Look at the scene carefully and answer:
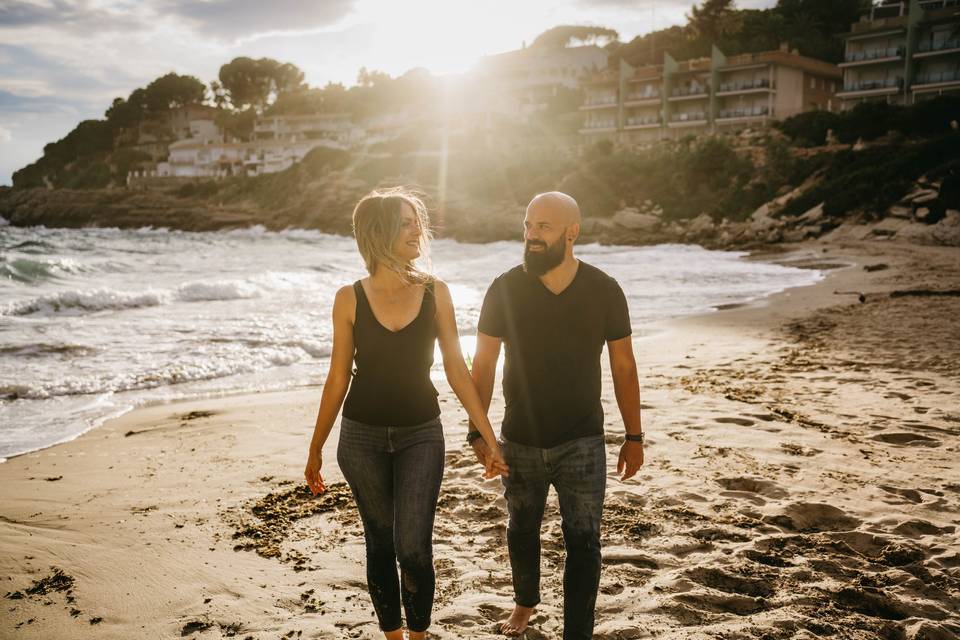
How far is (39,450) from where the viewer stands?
21.4ft

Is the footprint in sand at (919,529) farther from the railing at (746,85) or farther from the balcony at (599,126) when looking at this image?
the balcony at (599,126)

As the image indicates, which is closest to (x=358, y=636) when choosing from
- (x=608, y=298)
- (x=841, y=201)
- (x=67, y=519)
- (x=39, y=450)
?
(x=608, y=298)

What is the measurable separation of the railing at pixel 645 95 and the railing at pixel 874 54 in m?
15.1

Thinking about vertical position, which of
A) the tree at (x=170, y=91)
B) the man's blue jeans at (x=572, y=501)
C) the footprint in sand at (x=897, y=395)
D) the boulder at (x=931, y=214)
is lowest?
the footprint in sand at (x=897, y=395)

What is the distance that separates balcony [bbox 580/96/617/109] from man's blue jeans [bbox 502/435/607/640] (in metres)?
64.6

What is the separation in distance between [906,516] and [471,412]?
3.23 metres

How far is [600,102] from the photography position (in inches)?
2525

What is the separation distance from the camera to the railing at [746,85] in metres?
53.6

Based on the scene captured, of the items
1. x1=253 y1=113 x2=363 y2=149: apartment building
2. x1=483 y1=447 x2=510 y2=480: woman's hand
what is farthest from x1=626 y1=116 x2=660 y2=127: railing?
x1=483 y1=447 x2=510 y2=480: woman's hand

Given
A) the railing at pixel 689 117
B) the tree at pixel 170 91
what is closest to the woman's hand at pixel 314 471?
the railing at pixel 689 117

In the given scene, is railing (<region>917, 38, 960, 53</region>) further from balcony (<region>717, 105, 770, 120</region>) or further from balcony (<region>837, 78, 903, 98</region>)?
balcony (<region>717, 105, 770, 120</region>)

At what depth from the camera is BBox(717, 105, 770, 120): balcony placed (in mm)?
53850

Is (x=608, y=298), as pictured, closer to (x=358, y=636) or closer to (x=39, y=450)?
(x=358, y=636)

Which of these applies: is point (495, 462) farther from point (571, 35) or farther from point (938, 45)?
point (571, 35)
